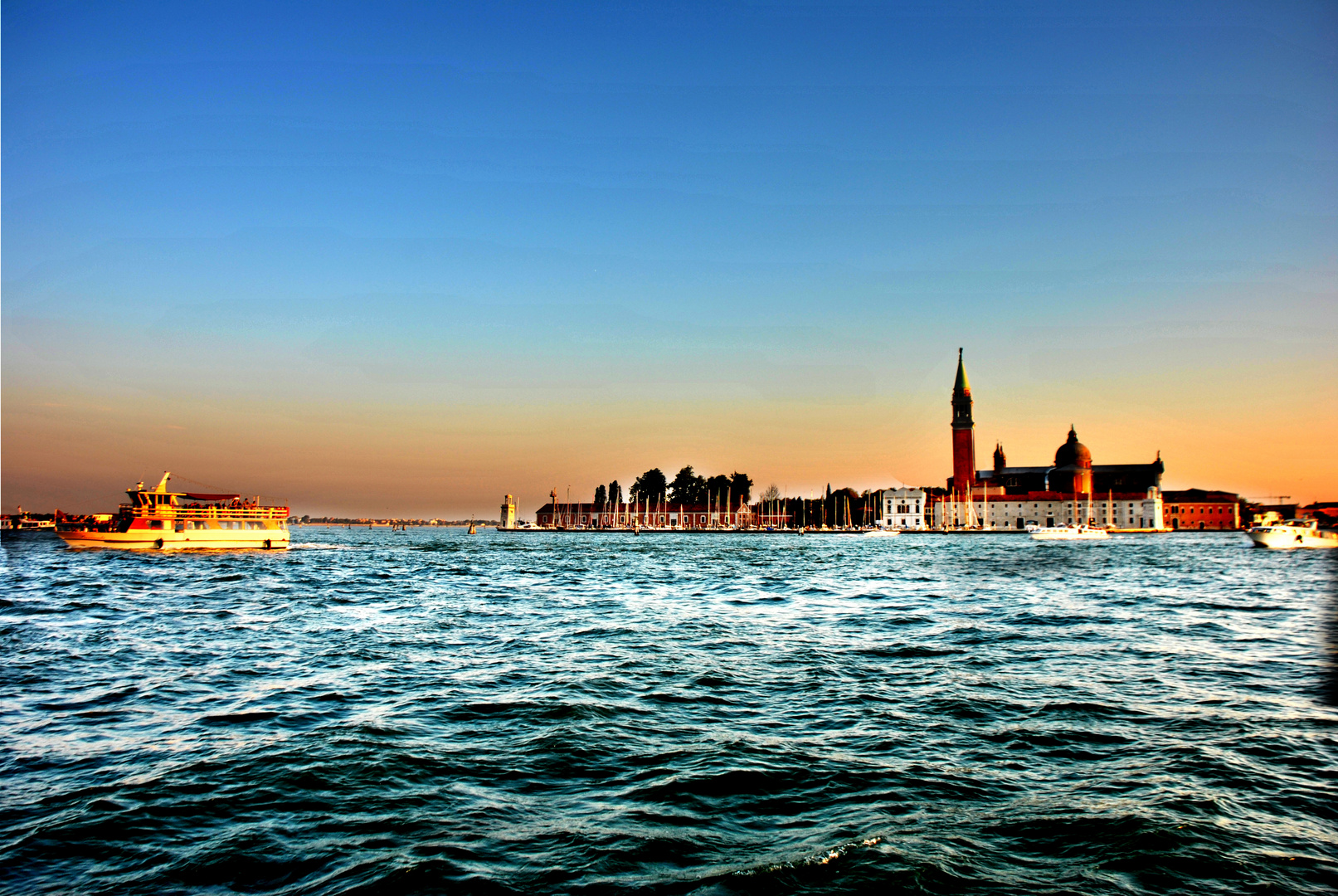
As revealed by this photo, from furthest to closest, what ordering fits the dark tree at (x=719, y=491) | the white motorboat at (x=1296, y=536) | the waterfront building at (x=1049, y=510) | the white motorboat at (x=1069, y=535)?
the dark tree at (x=719, y=491) < the waterfront building at (x=1049, y=510) < the white motorboat at (x=1069, y=535) < the white motorboat at (x=1296, y=536)

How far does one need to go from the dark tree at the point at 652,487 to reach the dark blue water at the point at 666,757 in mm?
151443

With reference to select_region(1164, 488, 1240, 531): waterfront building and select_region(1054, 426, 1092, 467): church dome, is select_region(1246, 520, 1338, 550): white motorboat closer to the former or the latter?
select_region(1054, 426, 1092, 467): church dome

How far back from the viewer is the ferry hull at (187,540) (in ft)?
163

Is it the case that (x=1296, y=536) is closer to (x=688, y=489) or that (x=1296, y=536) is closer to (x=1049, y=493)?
(x=1049, y=493)

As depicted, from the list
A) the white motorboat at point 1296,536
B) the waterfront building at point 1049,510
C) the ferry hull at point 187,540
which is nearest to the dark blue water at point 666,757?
the ferry hull at point 187,540

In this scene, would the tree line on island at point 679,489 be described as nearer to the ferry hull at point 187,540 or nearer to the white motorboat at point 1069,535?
the white motorboat at point 1069,535

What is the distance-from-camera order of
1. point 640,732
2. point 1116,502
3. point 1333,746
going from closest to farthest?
point 1333,746
point 640,732
point 1116,502

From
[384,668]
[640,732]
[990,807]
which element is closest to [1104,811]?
[990,807]

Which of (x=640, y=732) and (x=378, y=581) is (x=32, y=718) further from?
(x=378, y=581)

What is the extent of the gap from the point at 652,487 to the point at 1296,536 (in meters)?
118

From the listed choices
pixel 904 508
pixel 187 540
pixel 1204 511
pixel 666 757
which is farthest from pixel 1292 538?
pixel 1204 511

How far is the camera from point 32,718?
913cm

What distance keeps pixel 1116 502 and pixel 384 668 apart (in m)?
161

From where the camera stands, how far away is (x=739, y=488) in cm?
16500
